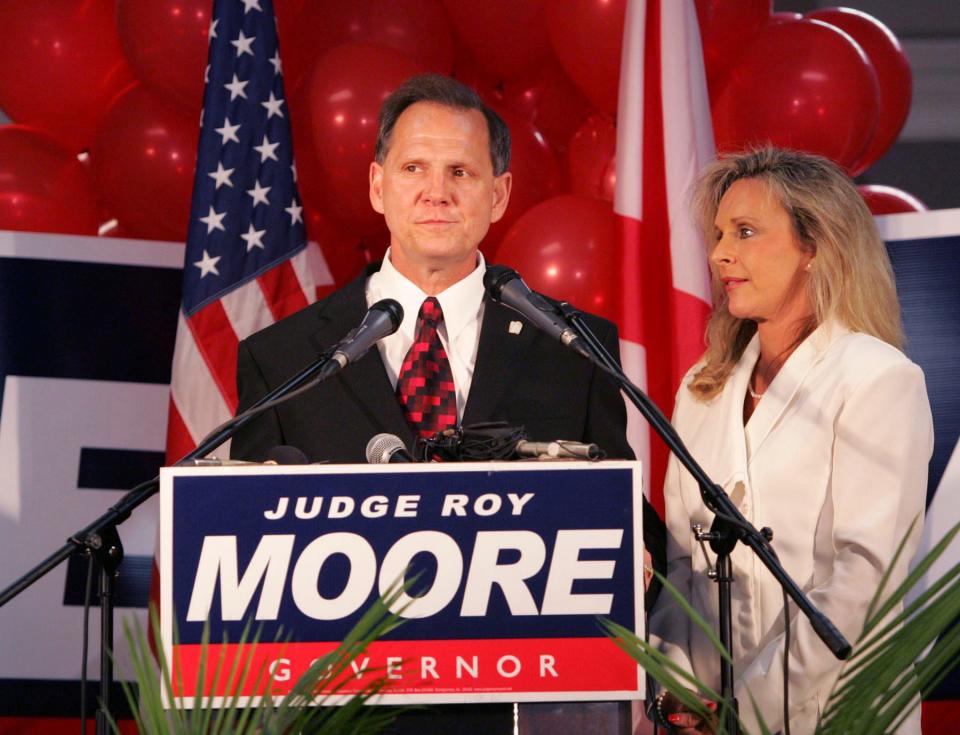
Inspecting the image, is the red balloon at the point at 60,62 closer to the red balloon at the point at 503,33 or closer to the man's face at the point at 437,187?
the red balloon at the point at 503,33

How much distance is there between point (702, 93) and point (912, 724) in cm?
192

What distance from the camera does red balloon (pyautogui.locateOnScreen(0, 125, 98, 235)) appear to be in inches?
148

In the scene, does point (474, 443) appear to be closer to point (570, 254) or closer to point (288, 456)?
point (288, 456)

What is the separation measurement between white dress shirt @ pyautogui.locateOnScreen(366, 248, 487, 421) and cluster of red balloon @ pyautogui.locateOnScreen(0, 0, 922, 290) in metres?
1.06

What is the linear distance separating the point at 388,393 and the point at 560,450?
648 millimetres

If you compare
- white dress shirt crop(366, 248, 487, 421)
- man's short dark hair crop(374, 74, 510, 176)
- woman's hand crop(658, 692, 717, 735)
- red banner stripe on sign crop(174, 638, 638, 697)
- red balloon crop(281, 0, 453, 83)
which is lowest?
woman's hand crop(658, 692, 717, 735)

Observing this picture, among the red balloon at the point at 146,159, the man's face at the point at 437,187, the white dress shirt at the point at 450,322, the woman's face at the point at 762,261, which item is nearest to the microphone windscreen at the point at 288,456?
the white dress shirt at the point at 450,322

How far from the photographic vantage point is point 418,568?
1.47 m

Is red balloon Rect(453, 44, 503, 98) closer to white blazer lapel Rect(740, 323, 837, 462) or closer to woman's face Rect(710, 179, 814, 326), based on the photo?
woman's face Rect(710, 179, 814, 326)

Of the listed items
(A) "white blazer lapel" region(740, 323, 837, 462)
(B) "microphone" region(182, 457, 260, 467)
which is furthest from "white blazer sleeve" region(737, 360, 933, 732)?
(B) "microphone" region(182, 457, 260, 467)

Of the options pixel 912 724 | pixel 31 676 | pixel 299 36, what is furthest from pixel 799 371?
pixel 31 676

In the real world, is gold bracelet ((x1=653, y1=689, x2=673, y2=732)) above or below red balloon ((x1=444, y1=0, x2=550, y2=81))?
Result: below

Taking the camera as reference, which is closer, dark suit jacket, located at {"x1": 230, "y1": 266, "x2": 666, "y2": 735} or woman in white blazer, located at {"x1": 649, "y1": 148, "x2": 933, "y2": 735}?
woman in white blazer, located at {"x1": 649, "y1": 148, "x2": 933, "y2": 735}

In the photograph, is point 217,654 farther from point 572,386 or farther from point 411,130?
point 411,130
